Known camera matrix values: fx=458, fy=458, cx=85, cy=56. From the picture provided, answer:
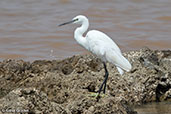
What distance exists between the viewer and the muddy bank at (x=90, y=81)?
17.6ft

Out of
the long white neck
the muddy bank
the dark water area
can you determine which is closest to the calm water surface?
the long white neck

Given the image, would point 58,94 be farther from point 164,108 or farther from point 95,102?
point 164,108

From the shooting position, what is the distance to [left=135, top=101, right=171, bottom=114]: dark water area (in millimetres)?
6242

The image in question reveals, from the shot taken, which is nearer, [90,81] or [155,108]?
[90,81]

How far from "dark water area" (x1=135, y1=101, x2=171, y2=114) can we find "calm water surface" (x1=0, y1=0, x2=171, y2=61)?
191 inches

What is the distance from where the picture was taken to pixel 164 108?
6.43m

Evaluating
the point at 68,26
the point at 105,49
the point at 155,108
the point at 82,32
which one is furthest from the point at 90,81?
the point at 68,26

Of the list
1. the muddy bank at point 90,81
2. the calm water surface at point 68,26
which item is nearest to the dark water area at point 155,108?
the muddy bank at point 90,81

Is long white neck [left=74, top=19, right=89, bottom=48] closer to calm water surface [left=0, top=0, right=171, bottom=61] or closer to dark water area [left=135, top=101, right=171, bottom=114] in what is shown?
dark water area [left=135, top=101, right=171, bottom=114]

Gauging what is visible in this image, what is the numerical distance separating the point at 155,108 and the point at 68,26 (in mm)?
8124

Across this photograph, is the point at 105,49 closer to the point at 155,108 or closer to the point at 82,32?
the point at 82,32

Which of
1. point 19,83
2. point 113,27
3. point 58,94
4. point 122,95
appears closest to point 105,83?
point 122,95

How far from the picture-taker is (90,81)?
20.5 ft

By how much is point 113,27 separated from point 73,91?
8516 mm
